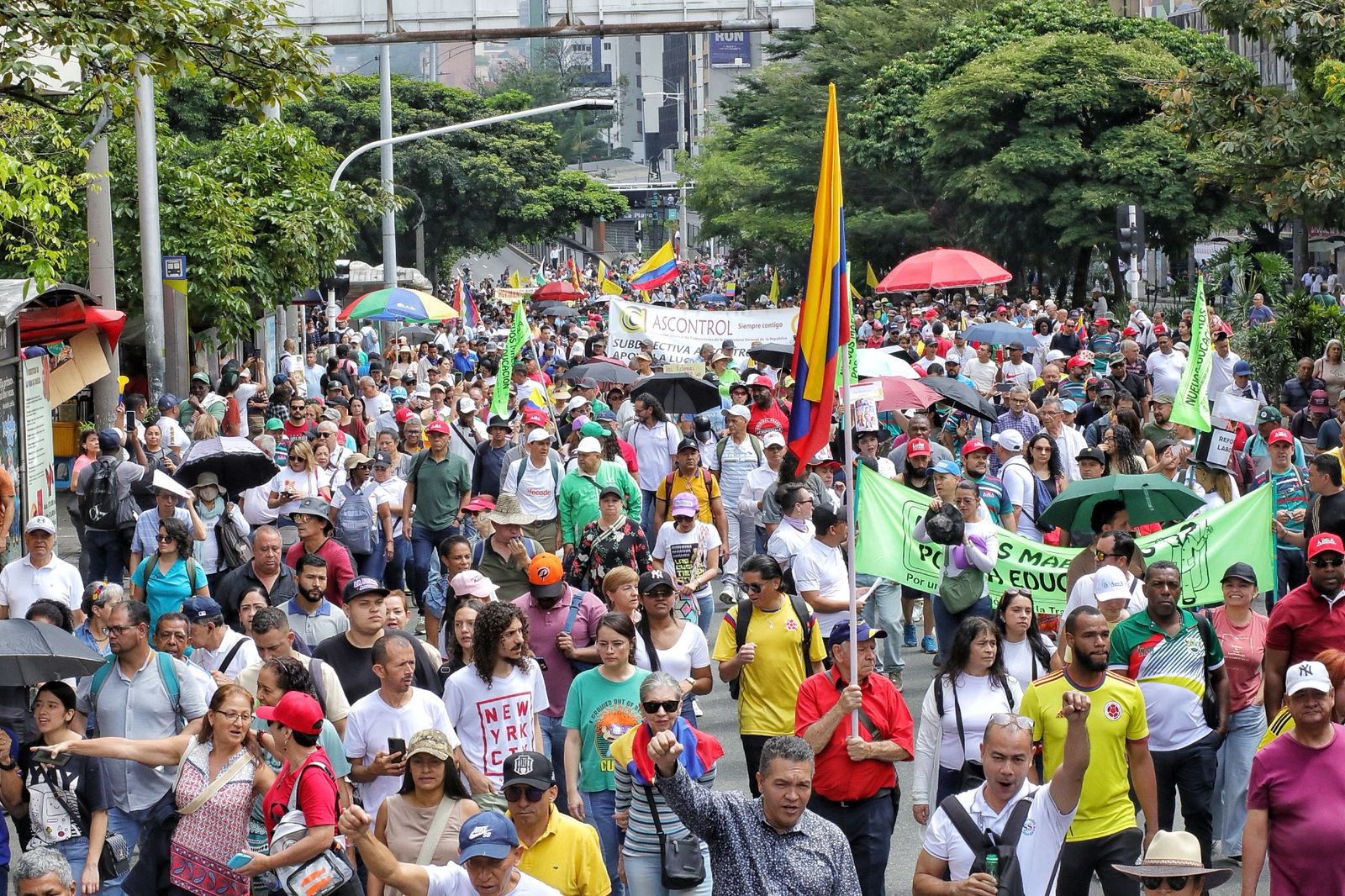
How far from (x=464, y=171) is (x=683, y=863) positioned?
52310 mm

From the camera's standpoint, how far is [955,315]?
137ft

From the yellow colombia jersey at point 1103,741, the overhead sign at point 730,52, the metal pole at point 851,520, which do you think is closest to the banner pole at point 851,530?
the metal pole at point 851,520

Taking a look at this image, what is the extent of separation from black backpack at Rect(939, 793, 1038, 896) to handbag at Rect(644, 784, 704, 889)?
87cm

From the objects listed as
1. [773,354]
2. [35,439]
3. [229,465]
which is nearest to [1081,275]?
[773,354]

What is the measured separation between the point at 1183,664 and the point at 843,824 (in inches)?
66.9

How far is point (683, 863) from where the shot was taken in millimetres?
6492

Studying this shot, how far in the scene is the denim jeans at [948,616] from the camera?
1036cm

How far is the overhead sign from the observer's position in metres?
170

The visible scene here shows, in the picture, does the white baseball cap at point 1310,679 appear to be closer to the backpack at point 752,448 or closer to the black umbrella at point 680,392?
the backpack at point 752,448

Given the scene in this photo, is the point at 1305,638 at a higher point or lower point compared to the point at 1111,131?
lower

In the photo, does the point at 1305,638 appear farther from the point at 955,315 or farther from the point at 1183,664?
the point at 955,315

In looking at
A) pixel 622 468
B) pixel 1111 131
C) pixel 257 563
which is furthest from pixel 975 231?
pixel 257 563

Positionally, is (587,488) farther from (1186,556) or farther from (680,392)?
(680,392)

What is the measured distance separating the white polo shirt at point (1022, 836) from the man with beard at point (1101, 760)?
424 mm
